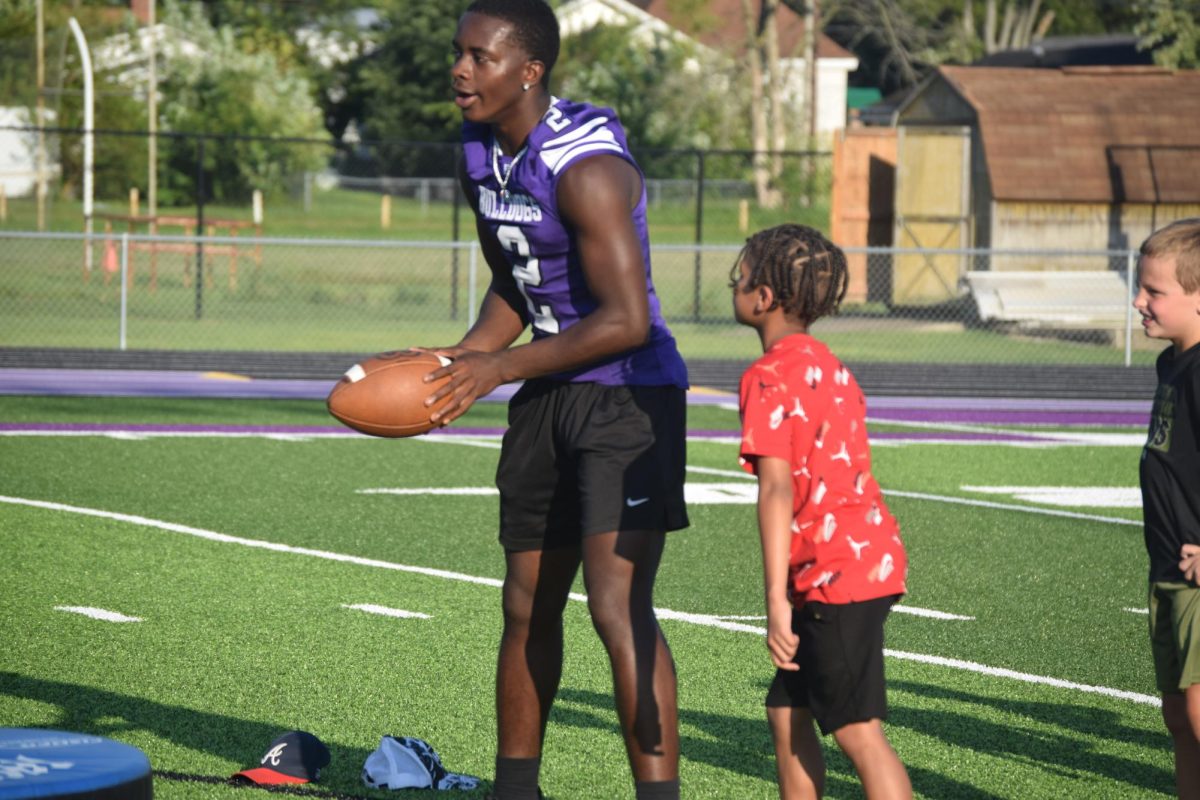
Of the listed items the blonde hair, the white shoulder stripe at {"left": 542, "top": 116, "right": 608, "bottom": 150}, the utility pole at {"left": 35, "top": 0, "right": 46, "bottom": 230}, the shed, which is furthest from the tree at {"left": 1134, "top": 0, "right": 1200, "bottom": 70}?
the white shoulder stripe at {"left": 542, "top": 116, "right": 608, "bottom": 150}

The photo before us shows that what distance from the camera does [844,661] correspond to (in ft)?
12.8

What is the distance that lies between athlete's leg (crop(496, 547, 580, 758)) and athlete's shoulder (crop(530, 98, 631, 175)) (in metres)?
A: 0.98

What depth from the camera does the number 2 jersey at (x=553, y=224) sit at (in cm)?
425

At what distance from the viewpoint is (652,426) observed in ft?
14.2

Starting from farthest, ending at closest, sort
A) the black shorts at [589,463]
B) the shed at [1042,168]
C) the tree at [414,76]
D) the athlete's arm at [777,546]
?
the tree at [414,76] → the shed at [1042,168] → the black shorts at [589,463] → the athlete's arm at [777,546]

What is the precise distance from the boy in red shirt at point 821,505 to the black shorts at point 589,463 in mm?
395

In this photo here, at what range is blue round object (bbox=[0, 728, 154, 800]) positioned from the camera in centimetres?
332

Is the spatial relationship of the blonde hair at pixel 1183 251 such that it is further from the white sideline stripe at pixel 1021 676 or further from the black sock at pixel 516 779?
the white sideline stripe at pixel 1021 676

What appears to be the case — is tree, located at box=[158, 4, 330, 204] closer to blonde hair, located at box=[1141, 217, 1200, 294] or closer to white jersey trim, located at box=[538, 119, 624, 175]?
white jersey trim, located at box=[538, 119, 624, 175]

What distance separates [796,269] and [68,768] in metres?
1.85

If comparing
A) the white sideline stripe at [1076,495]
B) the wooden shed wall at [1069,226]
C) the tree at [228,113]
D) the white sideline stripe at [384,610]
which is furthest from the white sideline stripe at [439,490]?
the tree at [228,113]

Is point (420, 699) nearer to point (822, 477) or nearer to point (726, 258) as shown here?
point (822, 477)

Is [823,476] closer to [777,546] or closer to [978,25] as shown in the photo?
[777,546]

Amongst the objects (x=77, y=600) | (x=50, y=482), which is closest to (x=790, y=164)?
(x=50, y=482)
